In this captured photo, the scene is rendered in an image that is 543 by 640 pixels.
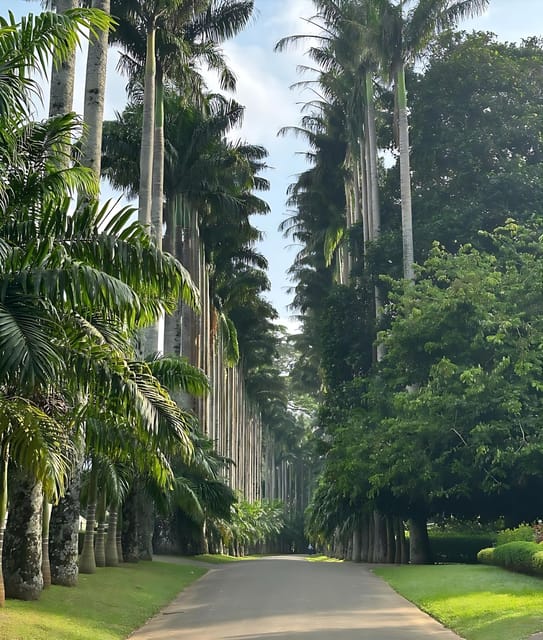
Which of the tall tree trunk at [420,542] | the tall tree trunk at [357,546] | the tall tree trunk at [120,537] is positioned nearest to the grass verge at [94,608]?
the tall tree trunk at [120,537]

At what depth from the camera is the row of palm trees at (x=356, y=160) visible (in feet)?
124

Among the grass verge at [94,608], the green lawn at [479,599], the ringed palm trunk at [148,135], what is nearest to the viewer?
the grass verge at [94,608]

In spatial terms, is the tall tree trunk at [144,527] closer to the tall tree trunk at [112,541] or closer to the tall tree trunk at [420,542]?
the tall tree trunk at [112,541]

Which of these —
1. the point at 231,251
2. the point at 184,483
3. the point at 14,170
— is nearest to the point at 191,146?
the point at 231,251

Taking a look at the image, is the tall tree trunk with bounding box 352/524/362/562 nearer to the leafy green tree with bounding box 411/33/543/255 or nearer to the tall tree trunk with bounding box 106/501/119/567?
the leafy green tree with bounding box 411/33/543/255

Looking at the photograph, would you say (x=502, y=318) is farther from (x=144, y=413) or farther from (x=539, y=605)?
(x=144, y=413)


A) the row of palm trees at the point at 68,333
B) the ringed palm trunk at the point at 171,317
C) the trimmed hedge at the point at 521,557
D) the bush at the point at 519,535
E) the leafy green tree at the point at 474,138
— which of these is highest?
the leafy green tree at the point at 474,138

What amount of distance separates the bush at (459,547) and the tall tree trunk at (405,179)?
11.7 m

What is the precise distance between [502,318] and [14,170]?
18647 mm

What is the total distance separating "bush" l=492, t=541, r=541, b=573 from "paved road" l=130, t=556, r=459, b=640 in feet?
10.7

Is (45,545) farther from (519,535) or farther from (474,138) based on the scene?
(474,138)

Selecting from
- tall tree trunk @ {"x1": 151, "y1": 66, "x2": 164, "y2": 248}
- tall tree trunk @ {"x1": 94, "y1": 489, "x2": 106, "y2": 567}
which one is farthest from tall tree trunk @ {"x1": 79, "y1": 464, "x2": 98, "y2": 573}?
tall tree trunk @ {"x1": 151, "y1": 66, "x2": 164, "y2": 248}

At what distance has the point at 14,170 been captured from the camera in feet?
40.1

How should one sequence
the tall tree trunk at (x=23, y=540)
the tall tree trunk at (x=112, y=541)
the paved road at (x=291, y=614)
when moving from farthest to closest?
the tall tree trunk at (x=112, y=541), the tall tree trunk at (x=23, y=540), the paved road at (x=291, y=614)
